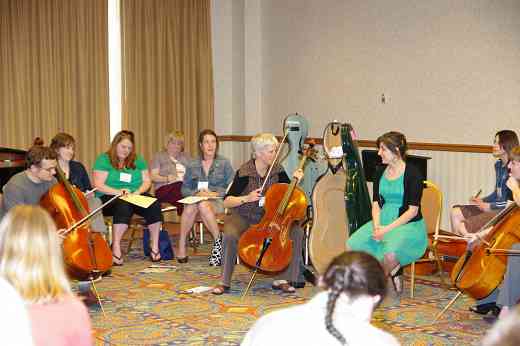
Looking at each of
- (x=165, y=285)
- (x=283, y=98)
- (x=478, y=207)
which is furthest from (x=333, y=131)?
(x=283, y=98)

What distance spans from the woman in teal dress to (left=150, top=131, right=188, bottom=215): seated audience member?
2322 mm

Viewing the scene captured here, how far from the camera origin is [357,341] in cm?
195

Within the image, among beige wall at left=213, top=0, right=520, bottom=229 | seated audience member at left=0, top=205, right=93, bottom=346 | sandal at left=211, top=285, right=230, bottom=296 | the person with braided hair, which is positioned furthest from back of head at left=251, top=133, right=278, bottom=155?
the person with braided hair

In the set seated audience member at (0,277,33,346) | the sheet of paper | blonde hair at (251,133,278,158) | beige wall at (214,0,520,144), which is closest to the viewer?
seated audience member at (0,277,33,346)

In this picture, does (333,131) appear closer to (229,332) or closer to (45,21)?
(229,332)

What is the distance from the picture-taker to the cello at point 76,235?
465 centimetres

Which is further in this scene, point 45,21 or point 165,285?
point 45,21

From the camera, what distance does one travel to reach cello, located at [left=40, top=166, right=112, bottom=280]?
465 centimetres

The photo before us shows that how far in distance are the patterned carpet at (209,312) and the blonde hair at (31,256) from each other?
7.03 ft

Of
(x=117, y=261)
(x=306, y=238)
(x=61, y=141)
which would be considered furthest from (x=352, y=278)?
(x=117, y=261)

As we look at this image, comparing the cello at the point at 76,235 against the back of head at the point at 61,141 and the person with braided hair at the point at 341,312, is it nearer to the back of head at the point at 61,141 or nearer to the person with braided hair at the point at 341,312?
the back of head at the point at 61,141

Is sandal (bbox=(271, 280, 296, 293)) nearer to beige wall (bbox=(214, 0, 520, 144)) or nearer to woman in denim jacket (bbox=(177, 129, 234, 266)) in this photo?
woman in denim jacket (bbox=(177, 129, 234, 266))

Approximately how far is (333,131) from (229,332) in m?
1.88

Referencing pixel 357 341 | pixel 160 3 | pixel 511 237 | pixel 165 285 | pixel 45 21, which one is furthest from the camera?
pixel 160 3
